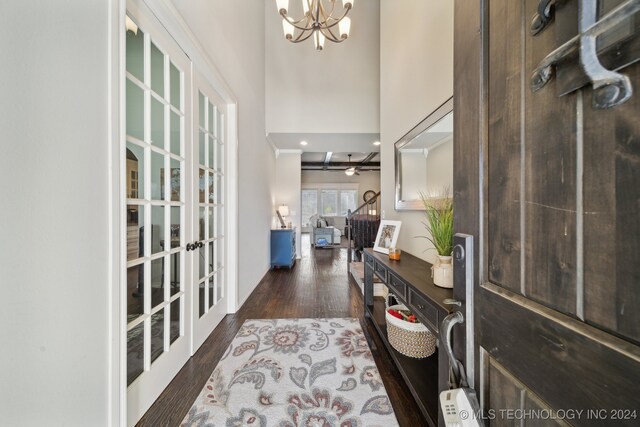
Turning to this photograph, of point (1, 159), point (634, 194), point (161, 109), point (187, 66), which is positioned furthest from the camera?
point (187, 66)

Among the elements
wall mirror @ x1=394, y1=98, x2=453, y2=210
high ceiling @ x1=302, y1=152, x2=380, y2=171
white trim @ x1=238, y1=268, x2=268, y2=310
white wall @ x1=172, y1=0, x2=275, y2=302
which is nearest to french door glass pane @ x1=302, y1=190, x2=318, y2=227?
high ceiling @ x1=302, y1=152, x2=380, y2=171

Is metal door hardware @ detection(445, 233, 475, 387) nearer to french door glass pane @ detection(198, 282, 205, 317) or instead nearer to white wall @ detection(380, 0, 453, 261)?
white wall @ detection(380, 0, 453, 261)

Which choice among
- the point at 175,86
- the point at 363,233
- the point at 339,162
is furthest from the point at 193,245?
the point at 339,162

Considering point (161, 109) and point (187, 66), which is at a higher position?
point (187, 66)

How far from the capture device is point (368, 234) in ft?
14.1

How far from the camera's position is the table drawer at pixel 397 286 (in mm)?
1582

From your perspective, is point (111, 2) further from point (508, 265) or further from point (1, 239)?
point (508, 265)

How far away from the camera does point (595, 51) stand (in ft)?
1.21

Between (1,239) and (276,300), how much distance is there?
2509mm

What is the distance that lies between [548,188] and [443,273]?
3.25 feet

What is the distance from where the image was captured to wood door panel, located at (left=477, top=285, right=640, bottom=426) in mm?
362

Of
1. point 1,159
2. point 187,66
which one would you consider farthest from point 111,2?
point 1,159

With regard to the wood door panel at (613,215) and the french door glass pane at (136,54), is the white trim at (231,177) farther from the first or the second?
the wood door panel at (613,215)

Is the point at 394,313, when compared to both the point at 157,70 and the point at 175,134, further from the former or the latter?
the point at 157,70
